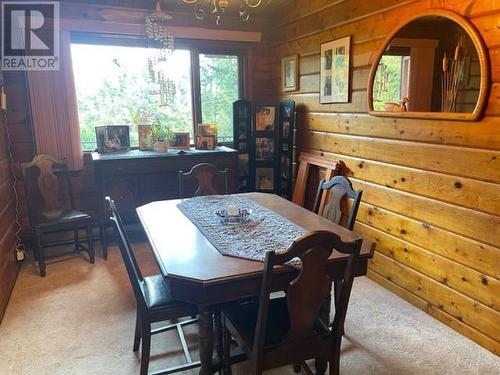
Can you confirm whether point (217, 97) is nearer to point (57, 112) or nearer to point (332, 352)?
point (57, 112)

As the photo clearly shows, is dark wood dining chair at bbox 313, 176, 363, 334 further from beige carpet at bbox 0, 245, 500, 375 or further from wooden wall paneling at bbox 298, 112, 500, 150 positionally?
wooden wall paneling at bbox 298, 112, 500, 150

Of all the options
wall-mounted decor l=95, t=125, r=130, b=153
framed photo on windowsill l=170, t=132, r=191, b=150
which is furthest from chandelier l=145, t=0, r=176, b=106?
wall-mounted decor l=95, t=125, r=130, b=153

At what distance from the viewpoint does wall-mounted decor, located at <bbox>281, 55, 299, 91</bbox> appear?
397 cm

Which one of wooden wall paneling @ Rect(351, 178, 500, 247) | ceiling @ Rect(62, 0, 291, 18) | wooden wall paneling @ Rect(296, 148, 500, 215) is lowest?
wooden wall paneling @ Rect(351, 178, 500, 247)

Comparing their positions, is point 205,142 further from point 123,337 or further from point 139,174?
point 123,337

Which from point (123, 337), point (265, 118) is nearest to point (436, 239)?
point (123, 337)

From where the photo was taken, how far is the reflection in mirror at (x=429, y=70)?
6.93 ft

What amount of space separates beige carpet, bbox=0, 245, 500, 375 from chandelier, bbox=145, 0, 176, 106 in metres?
2.05

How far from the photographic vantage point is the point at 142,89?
161 inches

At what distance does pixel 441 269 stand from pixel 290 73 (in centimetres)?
258

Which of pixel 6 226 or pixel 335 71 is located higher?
pixel 335 71

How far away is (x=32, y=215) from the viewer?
126 inches

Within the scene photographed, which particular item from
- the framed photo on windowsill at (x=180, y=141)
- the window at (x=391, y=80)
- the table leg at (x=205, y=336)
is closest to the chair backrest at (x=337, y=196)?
the window at (x=391, y=80)

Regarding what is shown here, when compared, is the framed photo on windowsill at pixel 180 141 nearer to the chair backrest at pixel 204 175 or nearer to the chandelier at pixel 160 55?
the chandelier at pixel 160 55
